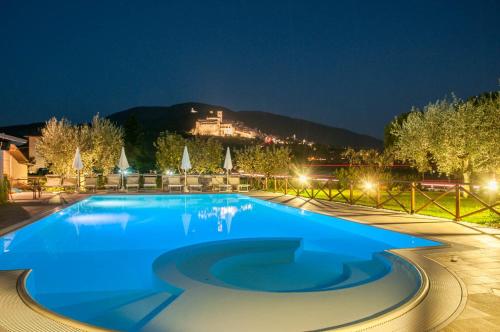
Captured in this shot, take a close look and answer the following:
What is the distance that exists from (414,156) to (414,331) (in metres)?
20.6

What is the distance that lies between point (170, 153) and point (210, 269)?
23499 millimetres

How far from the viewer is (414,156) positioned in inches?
874

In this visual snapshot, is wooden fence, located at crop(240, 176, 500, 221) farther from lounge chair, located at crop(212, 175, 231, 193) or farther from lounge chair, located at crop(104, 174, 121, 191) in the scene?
lounge chair, located at crop(104, 174, 121, 191)

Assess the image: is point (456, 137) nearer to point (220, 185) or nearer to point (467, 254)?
point (220, 185)

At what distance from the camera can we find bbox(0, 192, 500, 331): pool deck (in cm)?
344

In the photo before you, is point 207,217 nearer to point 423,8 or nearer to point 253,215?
point 253,215

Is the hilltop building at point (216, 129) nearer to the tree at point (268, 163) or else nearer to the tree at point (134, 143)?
the tree at point (134, 143)

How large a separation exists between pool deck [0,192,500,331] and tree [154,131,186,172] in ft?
55.2

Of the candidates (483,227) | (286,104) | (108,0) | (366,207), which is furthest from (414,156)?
(286,104)

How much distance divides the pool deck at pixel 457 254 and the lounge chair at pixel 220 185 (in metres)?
9.70

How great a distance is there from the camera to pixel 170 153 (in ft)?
94.3

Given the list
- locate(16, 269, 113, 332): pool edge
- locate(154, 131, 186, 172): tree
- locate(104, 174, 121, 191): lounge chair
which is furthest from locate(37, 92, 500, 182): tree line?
locate(16, 269, 113, 332): pool edge

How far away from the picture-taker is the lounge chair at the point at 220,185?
20650 mm

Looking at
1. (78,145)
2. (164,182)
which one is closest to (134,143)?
(78,145)
